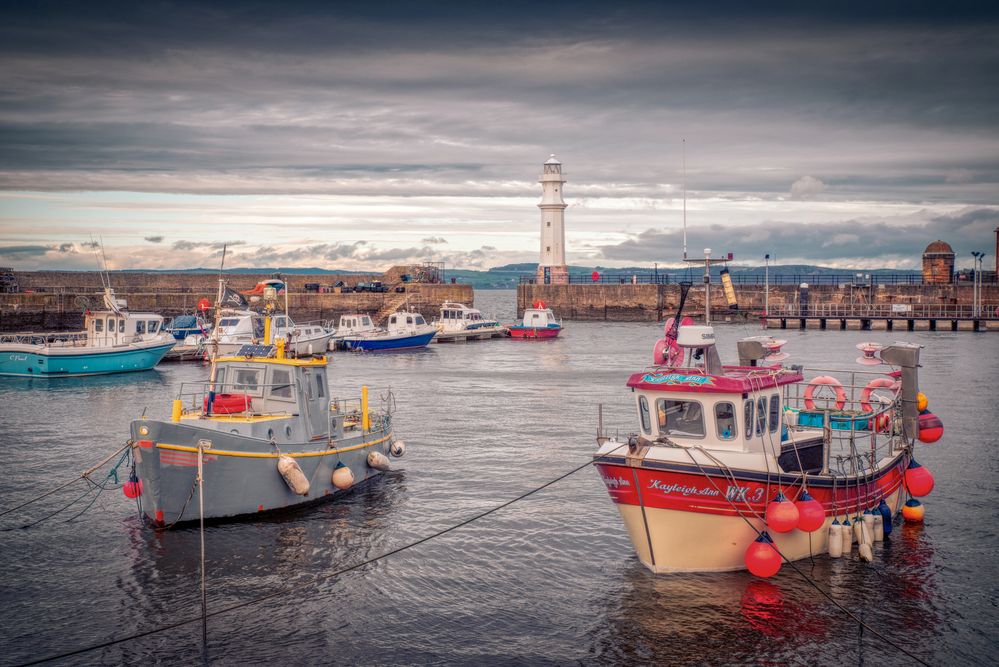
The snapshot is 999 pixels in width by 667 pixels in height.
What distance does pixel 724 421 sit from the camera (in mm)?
15070

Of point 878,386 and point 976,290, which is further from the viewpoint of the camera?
point 976,290

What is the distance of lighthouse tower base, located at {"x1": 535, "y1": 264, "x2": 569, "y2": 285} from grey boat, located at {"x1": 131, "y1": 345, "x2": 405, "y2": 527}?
230 ft

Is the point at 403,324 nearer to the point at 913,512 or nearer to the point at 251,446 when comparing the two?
the point at 251,446

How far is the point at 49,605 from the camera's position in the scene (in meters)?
14.3

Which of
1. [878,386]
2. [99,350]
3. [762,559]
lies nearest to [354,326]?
[99,350]

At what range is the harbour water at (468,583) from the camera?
42.8 feet

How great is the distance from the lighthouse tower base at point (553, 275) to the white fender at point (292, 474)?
73310 millimetres

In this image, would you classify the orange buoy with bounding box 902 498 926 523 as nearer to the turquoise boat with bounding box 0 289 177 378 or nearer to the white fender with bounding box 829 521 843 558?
the white fender with bounding box 829 521 843 558

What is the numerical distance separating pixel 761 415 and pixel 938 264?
258 ft

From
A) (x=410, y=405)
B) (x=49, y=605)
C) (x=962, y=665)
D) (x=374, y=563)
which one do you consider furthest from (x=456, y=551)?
(x=410, y=405)

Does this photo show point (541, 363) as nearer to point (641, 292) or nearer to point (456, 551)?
point (456, 551)

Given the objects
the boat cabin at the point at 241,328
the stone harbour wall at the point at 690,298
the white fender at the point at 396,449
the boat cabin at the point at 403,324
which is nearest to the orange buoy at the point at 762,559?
the white fender at the point at 396,449

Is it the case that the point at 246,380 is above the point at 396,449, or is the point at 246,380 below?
above

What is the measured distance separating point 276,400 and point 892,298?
7504cm
